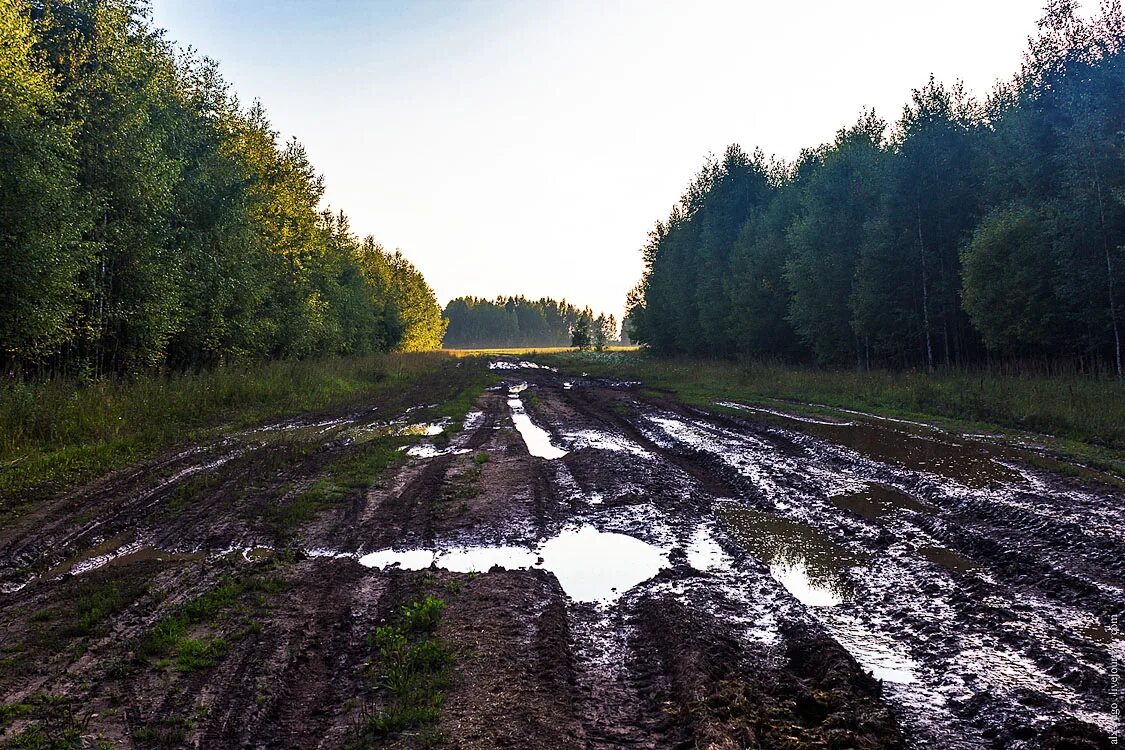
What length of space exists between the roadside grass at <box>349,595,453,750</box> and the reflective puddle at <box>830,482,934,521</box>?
5.19 m

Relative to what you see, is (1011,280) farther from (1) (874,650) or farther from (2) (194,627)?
(2) (194,627)

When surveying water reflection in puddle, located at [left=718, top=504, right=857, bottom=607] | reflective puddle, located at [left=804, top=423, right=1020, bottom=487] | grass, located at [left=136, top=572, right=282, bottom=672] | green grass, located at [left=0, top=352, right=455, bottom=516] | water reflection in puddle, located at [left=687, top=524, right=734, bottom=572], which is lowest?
reflective puddle, located at [left=804, top=423, right=1020, bottom=487]

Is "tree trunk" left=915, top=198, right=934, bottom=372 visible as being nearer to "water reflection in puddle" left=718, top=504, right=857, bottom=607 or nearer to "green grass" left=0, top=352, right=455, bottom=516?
"water reflection in puddle" left=718, top=504, right=857, bottom=607

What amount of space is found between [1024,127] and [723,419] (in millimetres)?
16332

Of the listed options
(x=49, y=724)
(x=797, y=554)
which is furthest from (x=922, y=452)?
(x=49, y=724)

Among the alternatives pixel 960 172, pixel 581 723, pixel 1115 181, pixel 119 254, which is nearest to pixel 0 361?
pixel 119 254

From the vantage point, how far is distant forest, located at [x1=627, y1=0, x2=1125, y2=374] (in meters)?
18.8

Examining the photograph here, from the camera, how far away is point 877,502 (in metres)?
7.75

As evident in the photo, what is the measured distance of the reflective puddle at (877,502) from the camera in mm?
7328

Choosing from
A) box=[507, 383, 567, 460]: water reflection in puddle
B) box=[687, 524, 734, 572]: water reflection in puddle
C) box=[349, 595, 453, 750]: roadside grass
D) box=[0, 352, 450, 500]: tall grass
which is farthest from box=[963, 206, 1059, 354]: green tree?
box=[0, 352, 450, 500]: tall grass

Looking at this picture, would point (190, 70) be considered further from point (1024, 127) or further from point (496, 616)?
point (1024, 127)

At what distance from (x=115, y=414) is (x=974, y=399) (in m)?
20.0

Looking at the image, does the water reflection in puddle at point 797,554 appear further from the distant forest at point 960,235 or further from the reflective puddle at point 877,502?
the distant forest at point 960,235

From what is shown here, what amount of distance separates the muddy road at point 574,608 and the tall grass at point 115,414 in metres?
1.41
